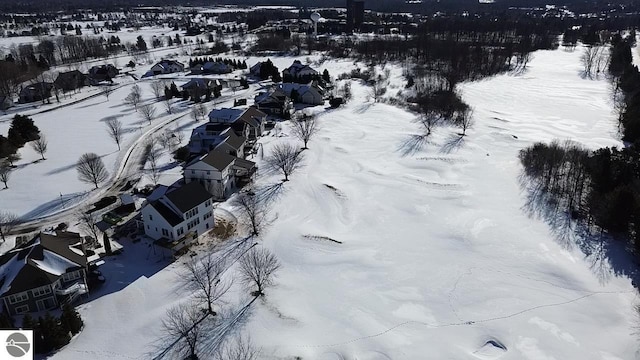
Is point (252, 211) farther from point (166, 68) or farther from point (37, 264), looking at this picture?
point (166, 68)

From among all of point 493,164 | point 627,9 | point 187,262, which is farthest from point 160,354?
point 627,9

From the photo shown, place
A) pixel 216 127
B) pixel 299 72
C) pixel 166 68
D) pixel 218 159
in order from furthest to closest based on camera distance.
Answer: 1. pixel 166 68
2. pixel 299 72
3. pixel 216 127
4. pixel 218 159

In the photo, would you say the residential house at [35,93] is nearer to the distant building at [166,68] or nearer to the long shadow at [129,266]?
the distant building at [166,68]

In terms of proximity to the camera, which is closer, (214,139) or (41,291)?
(41,291)

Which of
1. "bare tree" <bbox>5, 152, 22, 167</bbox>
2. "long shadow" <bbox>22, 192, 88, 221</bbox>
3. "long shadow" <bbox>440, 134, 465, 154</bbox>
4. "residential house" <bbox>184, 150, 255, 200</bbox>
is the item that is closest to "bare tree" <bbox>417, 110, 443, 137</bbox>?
"long shadow" <bbox>440, 134, 465, 154</bbox>

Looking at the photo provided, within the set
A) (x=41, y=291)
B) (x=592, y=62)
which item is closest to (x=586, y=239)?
(x=41, y=291)
